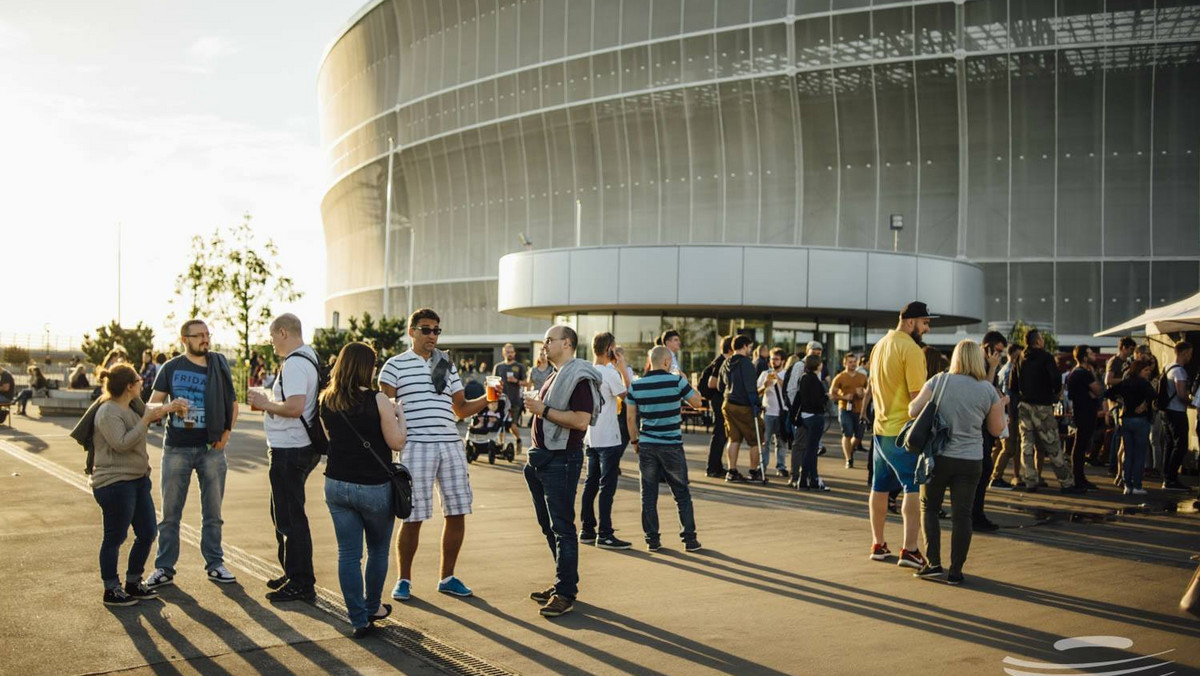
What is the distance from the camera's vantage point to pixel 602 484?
976cm

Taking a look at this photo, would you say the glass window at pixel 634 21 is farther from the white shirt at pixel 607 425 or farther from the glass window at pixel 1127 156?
the white shirt at pixel 607 425

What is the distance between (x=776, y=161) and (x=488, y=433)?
101ft

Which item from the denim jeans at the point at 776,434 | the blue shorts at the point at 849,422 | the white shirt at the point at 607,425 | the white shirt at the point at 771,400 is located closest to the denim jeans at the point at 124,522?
the white shirt at the point at 607,425

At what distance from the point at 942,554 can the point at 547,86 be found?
1718 inches

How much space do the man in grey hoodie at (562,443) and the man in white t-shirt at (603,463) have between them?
90.4 inches

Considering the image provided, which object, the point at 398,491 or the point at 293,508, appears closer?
the point at 398,491

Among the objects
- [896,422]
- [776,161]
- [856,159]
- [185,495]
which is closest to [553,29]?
[776,161]

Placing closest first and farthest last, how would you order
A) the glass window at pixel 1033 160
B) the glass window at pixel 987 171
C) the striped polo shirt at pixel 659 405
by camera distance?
the striped polo shirt at pixel 659 405 → the glass window at pixel 1033 160 → the glass window at pixel 987 171

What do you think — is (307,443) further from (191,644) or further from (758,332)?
(758,332)

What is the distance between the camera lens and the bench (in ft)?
96.5

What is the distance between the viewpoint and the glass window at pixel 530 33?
50875mm

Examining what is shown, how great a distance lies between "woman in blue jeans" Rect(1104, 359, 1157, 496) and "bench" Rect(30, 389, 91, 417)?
2593 centimetres

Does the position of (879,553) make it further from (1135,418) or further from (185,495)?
(1135,418)

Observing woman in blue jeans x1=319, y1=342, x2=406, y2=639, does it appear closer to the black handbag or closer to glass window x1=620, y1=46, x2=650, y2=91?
the black handbag
